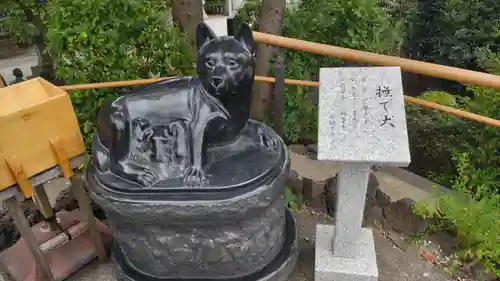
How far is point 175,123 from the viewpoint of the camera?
2.68m

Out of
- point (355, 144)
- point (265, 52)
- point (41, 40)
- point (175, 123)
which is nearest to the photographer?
point (355, 144)

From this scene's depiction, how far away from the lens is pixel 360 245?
3.06 metres

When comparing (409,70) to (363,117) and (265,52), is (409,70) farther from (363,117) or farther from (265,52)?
(265,52)

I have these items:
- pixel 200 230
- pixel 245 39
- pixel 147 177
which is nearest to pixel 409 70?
pixel 245 39

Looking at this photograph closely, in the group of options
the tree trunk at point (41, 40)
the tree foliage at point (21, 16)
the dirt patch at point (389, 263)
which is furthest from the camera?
the tree trunk at point (41, 40)

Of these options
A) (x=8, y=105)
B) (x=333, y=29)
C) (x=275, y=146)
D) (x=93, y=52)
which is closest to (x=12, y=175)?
(x=8, y=105)

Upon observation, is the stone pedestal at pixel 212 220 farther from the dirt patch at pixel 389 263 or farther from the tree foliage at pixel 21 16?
the tree foliage at pixel 21 16

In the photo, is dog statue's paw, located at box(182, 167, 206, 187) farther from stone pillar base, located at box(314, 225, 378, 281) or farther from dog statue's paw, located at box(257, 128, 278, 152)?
stone pillar base, located at box(314, 225, 378, 281)

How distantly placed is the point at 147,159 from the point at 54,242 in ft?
3.54

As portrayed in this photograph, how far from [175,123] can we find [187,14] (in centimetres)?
213

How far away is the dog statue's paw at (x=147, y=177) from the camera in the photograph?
8.50 ft

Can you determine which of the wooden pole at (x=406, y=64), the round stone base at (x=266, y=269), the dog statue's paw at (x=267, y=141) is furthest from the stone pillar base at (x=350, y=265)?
the wooden pole at (x=406, y=64)

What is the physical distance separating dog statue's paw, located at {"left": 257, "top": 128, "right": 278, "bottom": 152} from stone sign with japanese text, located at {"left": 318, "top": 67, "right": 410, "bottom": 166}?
45 centimetres

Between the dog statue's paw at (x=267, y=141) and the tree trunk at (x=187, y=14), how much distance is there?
1774mm
